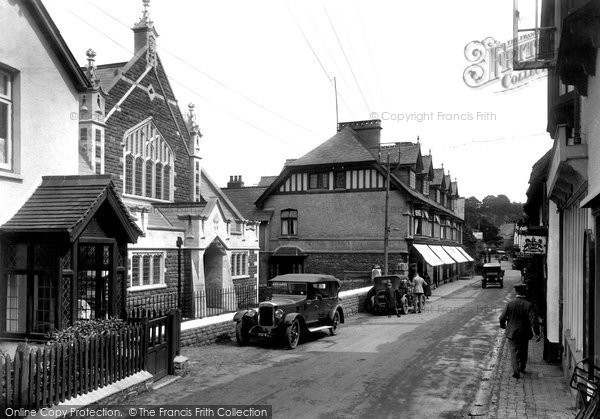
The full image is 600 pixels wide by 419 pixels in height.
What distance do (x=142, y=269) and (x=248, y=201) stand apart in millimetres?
20549

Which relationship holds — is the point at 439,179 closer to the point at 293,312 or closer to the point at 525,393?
the point at 293,312

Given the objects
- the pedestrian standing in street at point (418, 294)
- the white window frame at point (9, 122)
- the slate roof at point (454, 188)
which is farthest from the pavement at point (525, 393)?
the slate roof at point (454, 188)

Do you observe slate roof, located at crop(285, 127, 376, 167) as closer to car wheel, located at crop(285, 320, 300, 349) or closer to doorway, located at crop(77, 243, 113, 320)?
car wheel, located at crop(285, 320, 300, 349)

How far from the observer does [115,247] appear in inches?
408

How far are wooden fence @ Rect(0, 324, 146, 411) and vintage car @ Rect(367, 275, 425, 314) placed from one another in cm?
1491

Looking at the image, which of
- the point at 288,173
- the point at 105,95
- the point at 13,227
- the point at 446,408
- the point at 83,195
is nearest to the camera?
the point at 446,408

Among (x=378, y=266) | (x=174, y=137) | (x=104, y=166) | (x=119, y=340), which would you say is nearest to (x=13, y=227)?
(x=119, y=340)

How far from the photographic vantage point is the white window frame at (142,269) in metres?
19.0

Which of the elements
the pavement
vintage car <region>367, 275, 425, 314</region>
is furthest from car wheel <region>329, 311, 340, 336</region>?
vintage car <region>367, 275, 425, 314</region>

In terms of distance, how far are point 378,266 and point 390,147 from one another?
1009cm

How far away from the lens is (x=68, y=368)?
747cm

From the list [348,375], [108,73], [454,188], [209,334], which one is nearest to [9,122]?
[209,334]

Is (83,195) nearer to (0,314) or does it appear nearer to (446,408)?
(0,314)

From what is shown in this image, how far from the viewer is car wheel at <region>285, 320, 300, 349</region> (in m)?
13.8
